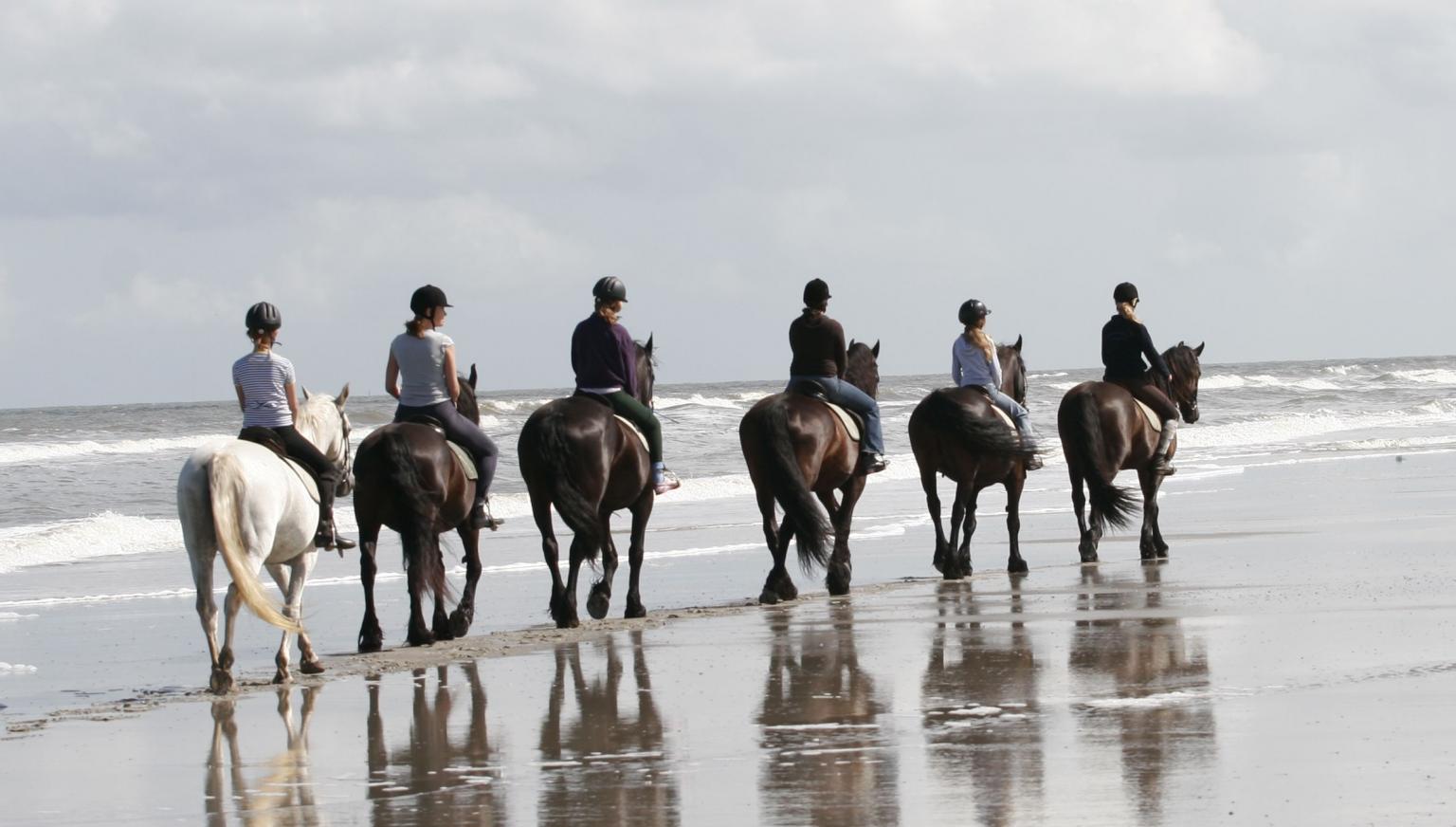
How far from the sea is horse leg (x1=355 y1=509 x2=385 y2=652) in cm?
58

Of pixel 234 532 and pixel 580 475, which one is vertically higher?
pixel 580 475

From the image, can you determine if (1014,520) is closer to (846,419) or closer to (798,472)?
(846,419)

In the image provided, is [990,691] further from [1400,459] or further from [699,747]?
[1400,459]

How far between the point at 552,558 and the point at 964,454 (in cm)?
375

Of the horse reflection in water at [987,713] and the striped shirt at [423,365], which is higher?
the striped shirt at [423,365]

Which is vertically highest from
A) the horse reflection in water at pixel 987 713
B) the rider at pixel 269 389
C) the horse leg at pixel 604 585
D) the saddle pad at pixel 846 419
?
the rider at pixel 269 389

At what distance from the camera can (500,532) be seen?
795 inches

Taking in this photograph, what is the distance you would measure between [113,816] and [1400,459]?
23919mm

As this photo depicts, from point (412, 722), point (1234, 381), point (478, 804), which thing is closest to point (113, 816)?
point (478, 804)

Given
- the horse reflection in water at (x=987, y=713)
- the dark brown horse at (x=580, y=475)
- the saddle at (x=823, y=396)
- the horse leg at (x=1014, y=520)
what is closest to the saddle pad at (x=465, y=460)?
the dark brown horse at (x=580, y=475)

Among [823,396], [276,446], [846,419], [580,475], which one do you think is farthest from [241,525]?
[846,419]

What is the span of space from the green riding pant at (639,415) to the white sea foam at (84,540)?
8923mm

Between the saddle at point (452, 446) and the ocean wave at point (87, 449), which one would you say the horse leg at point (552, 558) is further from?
the ocean wave at point (87, 449)

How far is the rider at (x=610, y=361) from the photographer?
11695 millimetres
